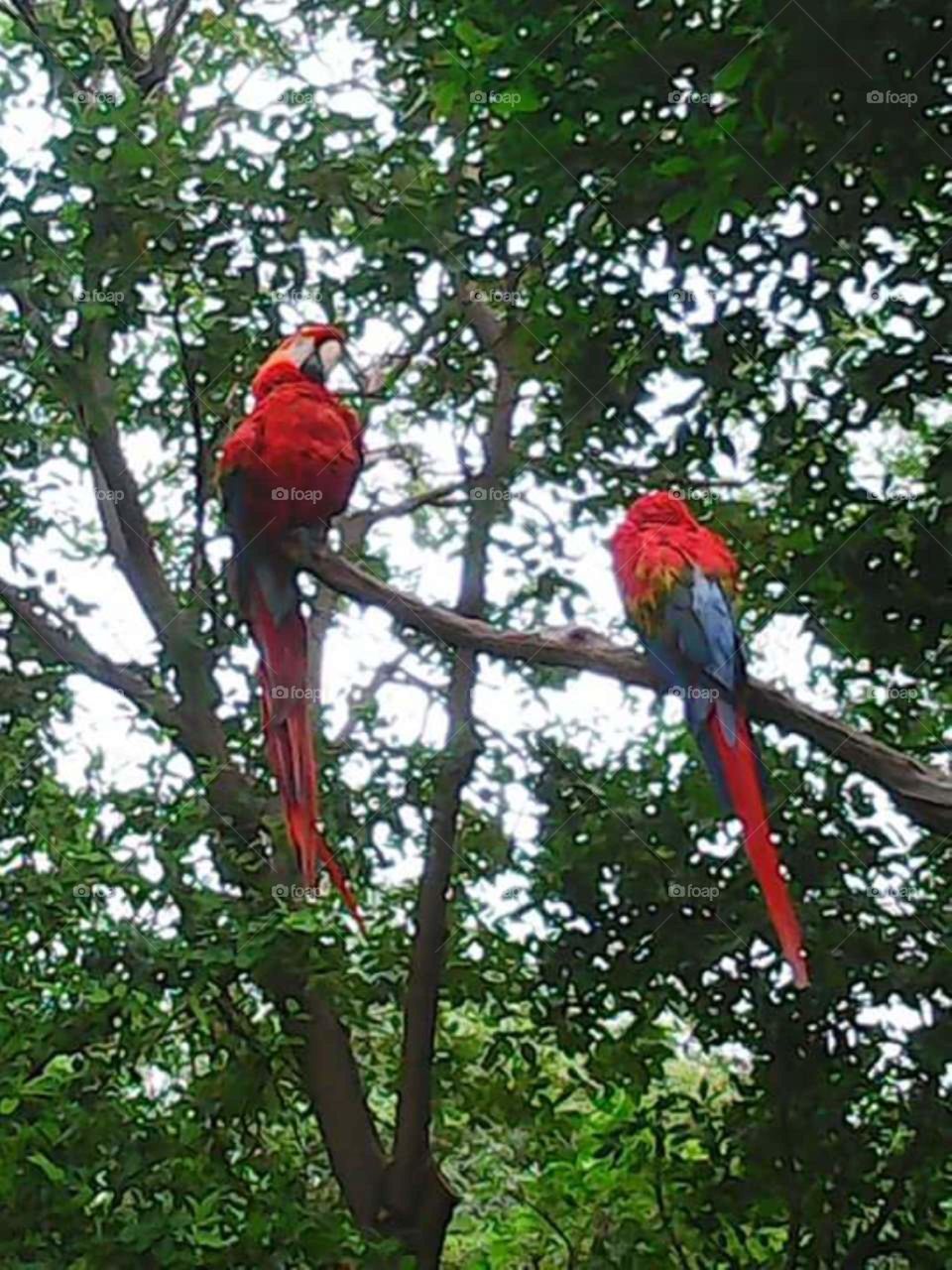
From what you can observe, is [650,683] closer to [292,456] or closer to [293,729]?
[293,729]

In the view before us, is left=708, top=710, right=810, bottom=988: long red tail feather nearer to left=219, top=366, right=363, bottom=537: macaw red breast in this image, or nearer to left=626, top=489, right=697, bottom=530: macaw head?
left=626, top=489, right=697, bottom=530: macaw head

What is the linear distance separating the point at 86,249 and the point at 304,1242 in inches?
44.6

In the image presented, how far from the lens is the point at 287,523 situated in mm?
1686

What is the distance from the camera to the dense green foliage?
152 centimetres

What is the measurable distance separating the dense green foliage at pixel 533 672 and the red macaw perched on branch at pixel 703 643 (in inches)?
5.9

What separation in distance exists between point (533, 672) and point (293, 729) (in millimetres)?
571

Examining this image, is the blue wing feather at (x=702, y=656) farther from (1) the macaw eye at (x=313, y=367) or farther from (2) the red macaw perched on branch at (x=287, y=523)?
(1) the macaw eye at (x=313, y=367)

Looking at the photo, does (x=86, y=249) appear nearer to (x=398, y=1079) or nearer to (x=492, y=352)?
(x=492, y=352)

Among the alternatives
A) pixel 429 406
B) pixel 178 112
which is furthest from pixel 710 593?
pixel 178 112

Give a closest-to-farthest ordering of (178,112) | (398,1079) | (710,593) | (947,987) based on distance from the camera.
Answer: (710,593)
(947,987)
(398,1079)
(178,112)

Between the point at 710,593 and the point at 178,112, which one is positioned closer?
the point at 710,593

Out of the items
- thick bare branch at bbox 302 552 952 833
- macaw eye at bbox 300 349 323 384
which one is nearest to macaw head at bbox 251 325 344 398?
macaw eye at bbox 300 349 323 384

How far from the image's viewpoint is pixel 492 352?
2.00m

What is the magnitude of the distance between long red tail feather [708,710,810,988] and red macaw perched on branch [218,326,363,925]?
446 mm
